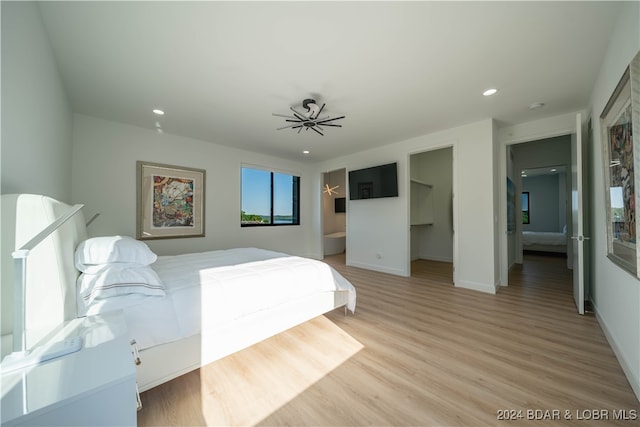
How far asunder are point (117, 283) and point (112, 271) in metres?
0.12

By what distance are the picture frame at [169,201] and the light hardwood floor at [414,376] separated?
2.73 meters

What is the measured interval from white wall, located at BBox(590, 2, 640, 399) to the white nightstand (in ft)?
8.86

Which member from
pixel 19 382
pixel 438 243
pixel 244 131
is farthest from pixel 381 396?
pixel 438 243

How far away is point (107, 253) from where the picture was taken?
1.63 meters

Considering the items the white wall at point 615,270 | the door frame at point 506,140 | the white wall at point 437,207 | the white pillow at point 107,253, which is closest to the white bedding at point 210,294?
the white pillow at point 107,253

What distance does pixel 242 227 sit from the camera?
481 centimetres

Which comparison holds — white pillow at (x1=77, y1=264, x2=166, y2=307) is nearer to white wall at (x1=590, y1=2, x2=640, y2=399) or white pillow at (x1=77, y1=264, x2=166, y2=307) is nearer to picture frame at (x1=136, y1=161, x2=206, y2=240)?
picture frame at (x1=136, y1=161, x2=206, y2=240)

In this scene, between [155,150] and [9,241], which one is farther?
[155,150]

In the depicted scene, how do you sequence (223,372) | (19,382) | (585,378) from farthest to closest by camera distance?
1. (223,372)
2. (585,378)
3. (19,382)

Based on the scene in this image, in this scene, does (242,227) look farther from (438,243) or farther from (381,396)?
(438,243)

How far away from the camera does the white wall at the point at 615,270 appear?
1507mm

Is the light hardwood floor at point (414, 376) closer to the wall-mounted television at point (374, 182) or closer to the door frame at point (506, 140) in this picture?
the door frame at point (506, 140)

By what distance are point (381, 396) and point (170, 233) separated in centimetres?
378

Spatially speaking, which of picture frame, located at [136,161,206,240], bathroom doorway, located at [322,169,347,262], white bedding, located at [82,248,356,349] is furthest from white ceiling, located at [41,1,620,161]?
bathroom doorway, located at [322,169,347,262]
